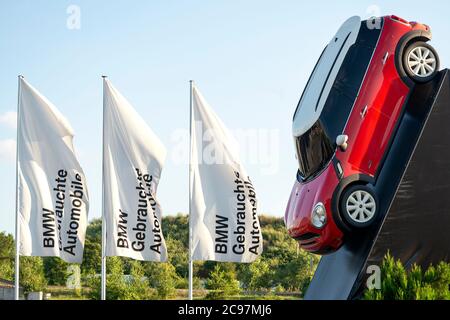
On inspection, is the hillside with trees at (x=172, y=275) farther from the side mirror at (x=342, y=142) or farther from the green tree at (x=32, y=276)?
the side mirror at (x=342, y=142)

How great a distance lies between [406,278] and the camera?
1329 cm

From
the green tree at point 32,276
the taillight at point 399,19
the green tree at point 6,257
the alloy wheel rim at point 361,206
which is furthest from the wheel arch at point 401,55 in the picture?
the green tree at point 6,257

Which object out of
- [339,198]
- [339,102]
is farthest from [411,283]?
[339,102]

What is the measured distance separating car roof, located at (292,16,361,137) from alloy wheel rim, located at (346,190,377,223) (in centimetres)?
164

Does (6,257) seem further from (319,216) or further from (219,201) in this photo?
(319,216)

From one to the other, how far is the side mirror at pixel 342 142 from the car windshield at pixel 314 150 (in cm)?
20

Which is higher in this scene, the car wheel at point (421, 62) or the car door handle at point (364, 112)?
the car wheel at point (421, 62)

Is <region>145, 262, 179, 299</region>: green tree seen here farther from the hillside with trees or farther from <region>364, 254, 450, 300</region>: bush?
<region>364, 254, 450, 300</region>: bush

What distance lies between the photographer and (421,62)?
576 inches

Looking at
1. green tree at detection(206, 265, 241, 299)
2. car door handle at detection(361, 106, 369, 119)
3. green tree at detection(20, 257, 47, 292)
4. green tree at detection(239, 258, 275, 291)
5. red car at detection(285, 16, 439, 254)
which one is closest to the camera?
red car at detection(285, 16, 439, 254)

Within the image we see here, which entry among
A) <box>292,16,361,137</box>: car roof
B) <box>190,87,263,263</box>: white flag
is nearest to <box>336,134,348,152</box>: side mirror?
<box>292,16,361,137</box>: car roof

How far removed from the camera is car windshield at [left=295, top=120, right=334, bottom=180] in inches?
575

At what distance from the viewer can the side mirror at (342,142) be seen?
14242 mm
